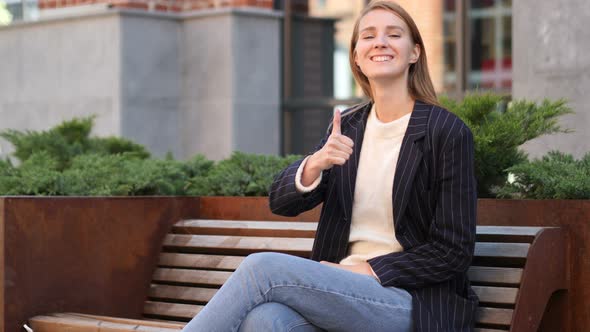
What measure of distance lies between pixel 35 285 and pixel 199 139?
610cm

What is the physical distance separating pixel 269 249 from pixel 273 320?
117 centimetres

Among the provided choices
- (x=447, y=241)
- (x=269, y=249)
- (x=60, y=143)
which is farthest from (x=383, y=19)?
(x=60, y=143)

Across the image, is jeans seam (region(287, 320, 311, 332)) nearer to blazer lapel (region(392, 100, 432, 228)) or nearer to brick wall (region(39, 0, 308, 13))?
blazer lapel (region(392, 100, 432, 228))

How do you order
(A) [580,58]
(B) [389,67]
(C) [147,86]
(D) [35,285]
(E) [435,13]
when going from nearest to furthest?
(B) [389,67] < (D) [35,285] < (A) [580,58] < (E) [435,13] < (C) [147,86]

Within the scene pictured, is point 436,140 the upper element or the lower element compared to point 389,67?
lower

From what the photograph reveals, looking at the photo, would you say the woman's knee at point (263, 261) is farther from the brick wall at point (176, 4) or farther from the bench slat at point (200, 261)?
the brick wall at point (176, 4)

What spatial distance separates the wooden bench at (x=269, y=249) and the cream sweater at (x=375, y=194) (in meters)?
0.37

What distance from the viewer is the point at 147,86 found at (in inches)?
424

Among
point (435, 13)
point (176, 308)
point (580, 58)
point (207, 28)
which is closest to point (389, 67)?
point (176, 308)

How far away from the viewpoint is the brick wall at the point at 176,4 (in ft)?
34.8

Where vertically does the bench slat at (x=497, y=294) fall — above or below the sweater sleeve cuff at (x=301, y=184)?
below

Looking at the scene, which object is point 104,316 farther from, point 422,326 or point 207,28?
point 207,28

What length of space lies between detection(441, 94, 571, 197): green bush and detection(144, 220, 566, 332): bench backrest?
1.64ft

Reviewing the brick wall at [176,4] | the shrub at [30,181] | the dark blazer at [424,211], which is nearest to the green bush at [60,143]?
the shrub at [30,181]
